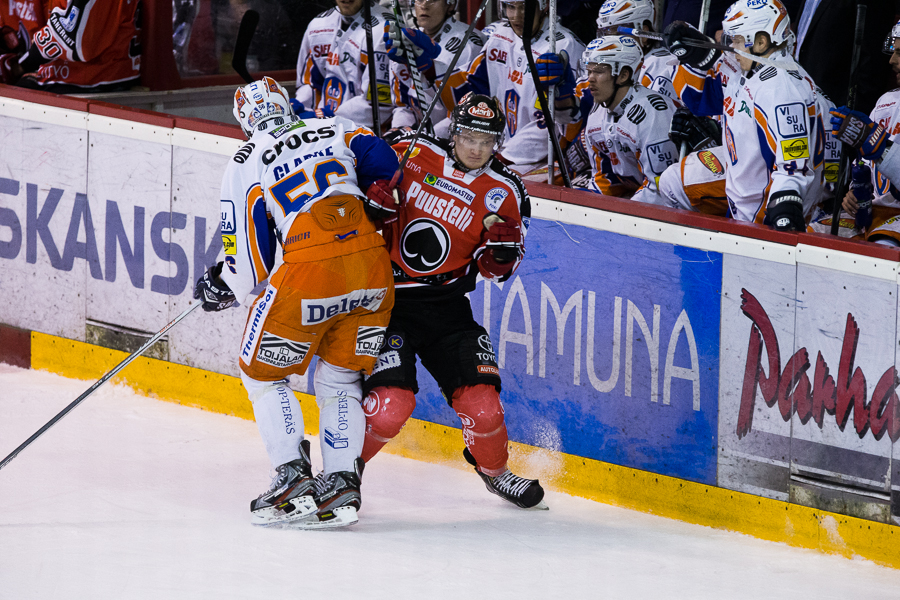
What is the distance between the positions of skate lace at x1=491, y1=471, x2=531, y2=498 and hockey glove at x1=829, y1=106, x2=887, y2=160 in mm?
1546

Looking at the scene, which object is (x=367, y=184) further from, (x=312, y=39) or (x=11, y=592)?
(x=312, y=39)

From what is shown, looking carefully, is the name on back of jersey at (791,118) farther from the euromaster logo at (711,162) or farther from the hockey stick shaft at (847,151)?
the euromaster logo at (711,162)

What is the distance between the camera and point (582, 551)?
396 cm

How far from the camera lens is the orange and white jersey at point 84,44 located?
251 inches

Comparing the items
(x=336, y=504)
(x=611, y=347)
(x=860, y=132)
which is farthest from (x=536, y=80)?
(x=336, y=504)

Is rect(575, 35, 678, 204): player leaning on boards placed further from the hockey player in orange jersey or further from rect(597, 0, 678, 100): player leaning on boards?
the hockey player in orange jersey

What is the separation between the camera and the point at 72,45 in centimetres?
639

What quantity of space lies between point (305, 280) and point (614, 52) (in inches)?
75.2

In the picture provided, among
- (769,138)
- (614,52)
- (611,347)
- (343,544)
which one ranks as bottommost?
(343,544)

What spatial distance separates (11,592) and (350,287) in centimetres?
127

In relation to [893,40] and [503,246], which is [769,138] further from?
[503,246]

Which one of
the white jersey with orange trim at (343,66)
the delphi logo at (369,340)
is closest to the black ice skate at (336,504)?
the delphi logo at (369,340)

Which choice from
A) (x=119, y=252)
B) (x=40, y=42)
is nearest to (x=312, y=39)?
(x=40, y=42)

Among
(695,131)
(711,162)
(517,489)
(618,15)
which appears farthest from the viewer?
(618,15)
